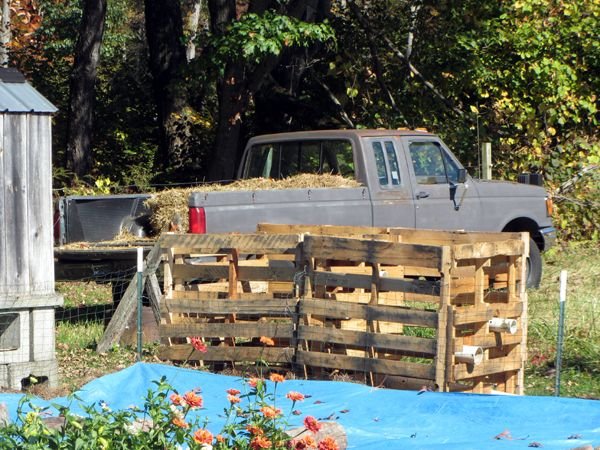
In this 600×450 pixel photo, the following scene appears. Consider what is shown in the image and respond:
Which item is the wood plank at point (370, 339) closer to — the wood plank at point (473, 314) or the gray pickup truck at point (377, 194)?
the wood plank at point (473, 314)

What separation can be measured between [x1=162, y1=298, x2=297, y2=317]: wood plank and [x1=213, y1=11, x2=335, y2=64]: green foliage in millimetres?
6597

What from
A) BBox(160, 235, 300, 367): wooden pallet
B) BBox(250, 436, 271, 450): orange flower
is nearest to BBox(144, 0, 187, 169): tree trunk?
BBox(160, 235, 300, 367): wooden pallet

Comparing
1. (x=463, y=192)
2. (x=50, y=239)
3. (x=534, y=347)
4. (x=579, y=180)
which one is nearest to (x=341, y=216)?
(x=463, y=192)

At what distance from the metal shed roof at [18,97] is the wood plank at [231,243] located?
1.70 metres

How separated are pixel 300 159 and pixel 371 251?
15.1 feet

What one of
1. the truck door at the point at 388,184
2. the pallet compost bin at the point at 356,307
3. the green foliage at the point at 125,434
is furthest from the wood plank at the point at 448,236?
the green foliage at the point at 125,434

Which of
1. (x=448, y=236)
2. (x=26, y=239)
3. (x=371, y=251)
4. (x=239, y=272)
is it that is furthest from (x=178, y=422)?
(x=448, y=236)

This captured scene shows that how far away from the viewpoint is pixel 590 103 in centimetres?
1789

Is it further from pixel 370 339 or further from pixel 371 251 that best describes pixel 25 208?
pixel 370 339

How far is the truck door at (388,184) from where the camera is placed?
39.0ft

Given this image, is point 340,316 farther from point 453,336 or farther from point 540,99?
point 540,99

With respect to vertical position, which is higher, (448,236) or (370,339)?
(448,236)

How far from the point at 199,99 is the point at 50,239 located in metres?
11.8

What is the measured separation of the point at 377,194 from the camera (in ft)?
39.0
